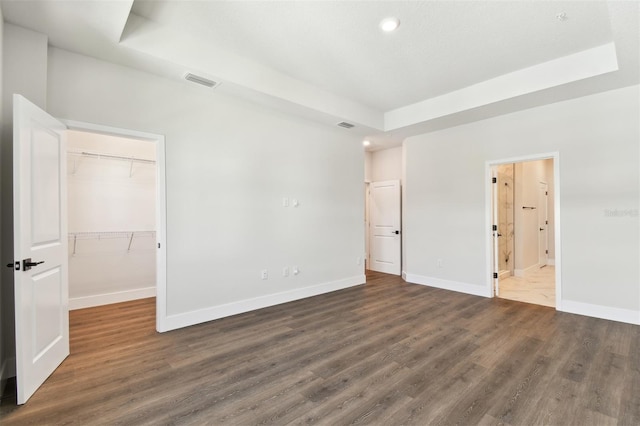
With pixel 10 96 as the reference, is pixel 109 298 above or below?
below

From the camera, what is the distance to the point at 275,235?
4387mm

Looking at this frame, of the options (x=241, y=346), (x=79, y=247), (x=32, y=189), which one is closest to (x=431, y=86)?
(x=241, y=346)

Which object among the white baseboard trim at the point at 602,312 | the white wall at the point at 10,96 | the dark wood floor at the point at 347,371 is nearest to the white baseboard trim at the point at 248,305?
the dark wood floor at the point at 347,371

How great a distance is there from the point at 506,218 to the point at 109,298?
7.57 metres

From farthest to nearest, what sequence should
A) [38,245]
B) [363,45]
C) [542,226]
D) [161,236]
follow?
1. [542,226]
2. [161,236]
3. [363,45]
4. [38,245]

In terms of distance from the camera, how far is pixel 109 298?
4.35 metres

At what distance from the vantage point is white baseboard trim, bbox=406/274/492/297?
15.8 ft

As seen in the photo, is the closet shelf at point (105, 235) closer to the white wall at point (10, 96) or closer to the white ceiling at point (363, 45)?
the white wall at point (10, 96)

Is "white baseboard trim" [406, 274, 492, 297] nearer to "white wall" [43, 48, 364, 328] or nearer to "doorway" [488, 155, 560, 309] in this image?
"doorway" [488, 155, 560, 309]

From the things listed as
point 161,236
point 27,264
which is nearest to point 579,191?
point 161,236

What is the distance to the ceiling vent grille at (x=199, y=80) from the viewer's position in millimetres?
3311

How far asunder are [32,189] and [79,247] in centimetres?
245

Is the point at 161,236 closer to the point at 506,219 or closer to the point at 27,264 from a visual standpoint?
the point at 27,264

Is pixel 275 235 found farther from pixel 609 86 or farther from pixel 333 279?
pixel 609 86
